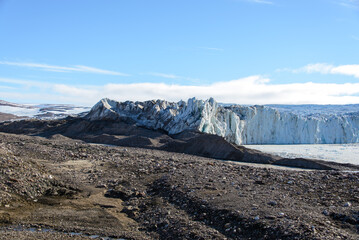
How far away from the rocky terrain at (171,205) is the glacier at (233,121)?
1844cm

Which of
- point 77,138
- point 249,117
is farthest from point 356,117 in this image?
point 77,138

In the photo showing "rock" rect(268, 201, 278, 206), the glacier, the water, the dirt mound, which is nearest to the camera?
"rock" rect(268, 201, 278, 206)

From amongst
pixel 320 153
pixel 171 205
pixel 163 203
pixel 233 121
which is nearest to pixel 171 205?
pixel 171 205

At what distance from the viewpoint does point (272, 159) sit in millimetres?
21562

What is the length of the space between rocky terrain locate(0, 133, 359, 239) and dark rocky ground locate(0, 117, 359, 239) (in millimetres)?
22

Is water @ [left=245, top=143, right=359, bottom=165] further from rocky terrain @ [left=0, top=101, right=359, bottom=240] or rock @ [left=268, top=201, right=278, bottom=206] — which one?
rock @ [left=268, top=201, right=278, bottom=206]

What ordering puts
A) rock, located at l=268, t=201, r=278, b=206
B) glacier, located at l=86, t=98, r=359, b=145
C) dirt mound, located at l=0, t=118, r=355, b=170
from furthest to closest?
1. glacier, located at l=86, t=98, r=359, b=145
2. dirt mound, located at l=0, t=118, r=355, b=170
3. rock, located at l=268, t=201, r=278, b=206

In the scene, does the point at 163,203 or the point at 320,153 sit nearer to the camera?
the point at 163,203

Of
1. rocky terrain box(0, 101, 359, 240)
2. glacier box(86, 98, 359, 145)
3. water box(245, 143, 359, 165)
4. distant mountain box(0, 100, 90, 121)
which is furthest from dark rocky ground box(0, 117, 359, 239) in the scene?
distant mountain box(0, 100, 90, 121)

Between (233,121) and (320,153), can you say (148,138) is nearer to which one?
(233,121)

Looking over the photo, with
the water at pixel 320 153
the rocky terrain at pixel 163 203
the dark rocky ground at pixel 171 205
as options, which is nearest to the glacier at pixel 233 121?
the water at pixel 320 153

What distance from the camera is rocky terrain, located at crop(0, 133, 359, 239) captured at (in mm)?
7066

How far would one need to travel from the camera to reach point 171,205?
9070 millimetres

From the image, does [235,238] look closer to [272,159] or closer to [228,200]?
[228,200]
